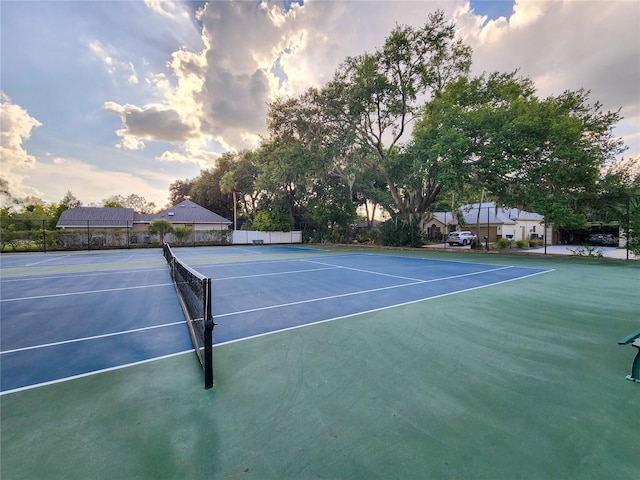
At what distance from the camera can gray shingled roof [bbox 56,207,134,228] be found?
95.0ft

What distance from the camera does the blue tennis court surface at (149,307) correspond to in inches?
142

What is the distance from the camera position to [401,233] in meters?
21.7

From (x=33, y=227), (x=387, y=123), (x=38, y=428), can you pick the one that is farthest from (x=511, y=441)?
(x=33, y=227)

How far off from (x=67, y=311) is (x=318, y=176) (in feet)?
66.1

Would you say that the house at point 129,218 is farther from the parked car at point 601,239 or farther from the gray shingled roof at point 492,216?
the parked car at point 601,239

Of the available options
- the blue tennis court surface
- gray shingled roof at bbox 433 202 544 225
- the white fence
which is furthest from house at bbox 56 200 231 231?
gray shingled roof at bbox 433 202 544 225

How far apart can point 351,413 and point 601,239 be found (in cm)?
3269

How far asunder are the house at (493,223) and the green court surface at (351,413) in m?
25.6

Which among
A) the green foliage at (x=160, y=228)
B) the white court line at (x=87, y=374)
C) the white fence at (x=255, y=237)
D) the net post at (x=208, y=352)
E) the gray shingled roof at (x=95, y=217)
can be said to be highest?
the gray shingled roof at (x=95, y=217)

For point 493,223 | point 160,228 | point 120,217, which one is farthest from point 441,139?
point 120,217

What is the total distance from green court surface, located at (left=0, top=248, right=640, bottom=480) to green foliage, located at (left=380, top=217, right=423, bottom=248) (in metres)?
17.4

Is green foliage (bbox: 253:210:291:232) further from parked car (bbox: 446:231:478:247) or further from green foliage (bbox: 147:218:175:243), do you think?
parked car (bbox: 446:231:478:247)

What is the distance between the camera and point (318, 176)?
2383 centimetres

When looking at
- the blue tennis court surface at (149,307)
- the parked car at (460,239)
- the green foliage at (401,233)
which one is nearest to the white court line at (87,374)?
the blue tennis court surface at (149,307)
